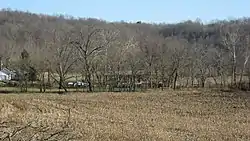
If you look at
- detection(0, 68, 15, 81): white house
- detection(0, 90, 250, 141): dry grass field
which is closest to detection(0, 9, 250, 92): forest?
detection(0, 68, 15, 81): white house

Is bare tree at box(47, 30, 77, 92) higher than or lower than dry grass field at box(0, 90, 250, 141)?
higher

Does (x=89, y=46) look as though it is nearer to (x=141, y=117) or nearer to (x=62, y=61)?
(x=62, y=61)

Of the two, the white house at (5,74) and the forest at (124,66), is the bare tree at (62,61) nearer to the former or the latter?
the forest at (124,66)

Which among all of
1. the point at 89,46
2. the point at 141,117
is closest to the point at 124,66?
the point at 89,46

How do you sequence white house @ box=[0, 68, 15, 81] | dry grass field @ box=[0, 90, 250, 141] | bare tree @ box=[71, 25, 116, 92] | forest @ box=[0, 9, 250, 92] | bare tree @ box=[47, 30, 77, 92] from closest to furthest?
dry grass field @ box=[0, 90, 250, 141] < bare tree @ box=[71, 25, 116, 92] < forest @ box=[0, 9, 250, 92] < bare tree @ box=[47, 30, 77, 92] < white house @ box=[0, 68, 15, 81]

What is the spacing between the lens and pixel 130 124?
18516mm

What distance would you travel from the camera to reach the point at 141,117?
21.5m

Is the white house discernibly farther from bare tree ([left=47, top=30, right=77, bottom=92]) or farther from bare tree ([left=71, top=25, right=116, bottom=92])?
bare tree ([left=71, top=25, right=116, bottom=92])

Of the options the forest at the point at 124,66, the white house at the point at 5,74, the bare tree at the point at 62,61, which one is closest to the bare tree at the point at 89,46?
the forest at the point at 124,66

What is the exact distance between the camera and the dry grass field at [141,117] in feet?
49.5

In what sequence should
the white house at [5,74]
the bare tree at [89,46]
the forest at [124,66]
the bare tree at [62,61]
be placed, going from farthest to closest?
the white house at [5,74]
the bare tree at [62,61]
the forest at [124,66]
the bare tree at [89,46]

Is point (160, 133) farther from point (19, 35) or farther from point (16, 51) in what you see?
point (19, 35)

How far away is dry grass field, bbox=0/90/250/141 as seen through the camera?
1508 cm

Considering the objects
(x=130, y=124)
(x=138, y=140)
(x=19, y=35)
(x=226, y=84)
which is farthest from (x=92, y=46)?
(x=19, y=35)
